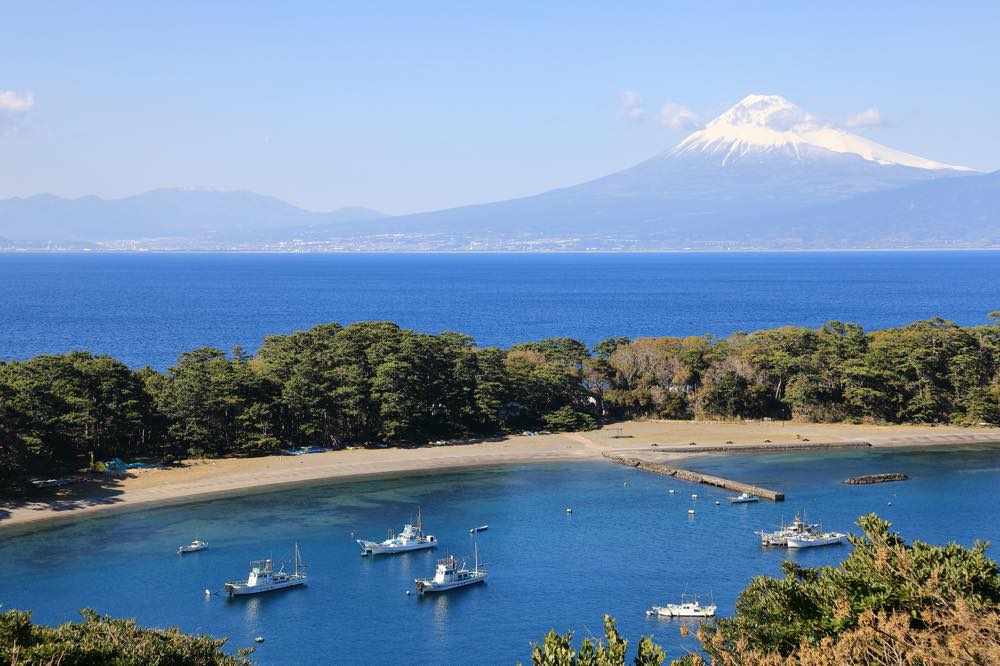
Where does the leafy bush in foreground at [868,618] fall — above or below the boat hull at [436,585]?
above

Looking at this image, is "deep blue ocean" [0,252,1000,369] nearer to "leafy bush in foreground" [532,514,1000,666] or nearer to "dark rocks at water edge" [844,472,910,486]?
"dark rocks at water edge" [844,472,910,486]

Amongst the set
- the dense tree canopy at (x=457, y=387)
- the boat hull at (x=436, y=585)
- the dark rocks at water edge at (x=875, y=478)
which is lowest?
the boat hull at (x=436, y=585)

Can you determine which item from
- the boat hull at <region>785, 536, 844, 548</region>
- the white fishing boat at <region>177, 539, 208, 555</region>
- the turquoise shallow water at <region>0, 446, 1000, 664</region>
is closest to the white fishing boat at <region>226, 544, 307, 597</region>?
the turquoise shallow water at <region>0, 446, 1000, 664</region>

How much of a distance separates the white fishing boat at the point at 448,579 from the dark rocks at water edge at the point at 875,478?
842 inches

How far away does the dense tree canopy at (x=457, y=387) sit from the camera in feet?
157

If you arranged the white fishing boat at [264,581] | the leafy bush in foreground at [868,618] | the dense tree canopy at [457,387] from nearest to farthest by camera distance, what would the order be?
the leafy bush in foreground at [868,618] < the white fishing boat at [264,581] < the dense tree canopy at [457,387]

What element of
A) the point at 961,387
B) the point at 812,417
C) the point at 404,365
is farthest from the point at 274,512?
the point at 961,387

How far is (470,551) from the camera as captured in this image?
3659 cm

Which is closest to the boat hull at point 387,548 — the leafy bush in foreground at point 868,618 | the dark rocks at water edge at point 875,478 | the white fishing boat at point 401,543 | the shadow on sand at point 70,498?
the white fishing boat at point 401,543

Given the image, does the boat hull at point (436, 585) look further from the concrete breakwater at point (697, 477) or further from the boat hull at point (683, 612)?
the concrete breakwater at point (697, 477)

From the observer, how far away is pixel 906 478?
153ft

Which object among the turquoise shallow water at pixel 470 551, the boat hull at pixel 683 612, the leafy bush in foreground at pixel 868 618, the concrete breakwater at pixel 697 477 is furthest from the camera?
the concrete breakwater at pixel 697 477

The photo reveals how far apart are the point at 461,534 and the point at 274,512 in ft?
28.6

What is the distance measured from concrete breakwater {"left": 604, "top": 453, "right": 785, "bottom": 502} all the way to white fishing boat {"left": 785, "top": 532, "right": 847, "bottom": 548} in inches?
230
